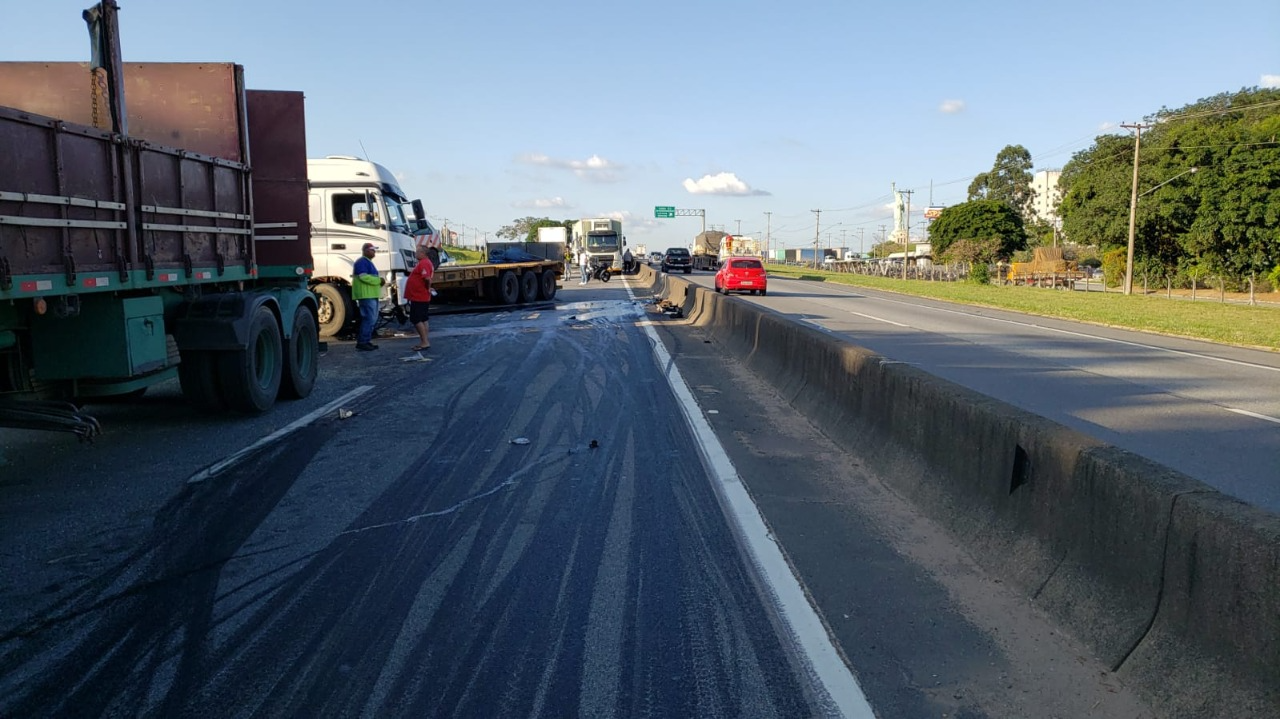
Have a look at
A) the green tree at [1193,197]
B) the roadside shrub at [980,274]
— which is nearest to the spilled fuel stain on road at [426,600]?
the green tree at [1193,197]

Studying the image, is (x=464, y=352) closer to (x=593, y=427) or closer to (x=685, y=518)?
(x=593, y=427)

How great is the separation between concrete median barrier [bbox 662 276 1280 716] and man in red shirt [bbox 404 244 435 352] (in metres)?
10.8

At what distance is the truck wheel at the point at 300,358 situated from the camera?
10969 millimetres

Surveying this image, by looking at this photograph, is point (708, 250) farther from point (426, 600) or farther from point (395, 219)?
point (426, 600)

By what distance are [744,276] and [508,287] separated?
11.1m

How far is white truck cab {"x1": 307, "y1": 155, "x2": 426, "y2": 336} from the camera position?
59.5 feet

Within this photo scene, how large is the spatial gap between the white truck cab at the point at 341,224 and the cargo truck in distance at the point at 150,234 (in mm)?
5947

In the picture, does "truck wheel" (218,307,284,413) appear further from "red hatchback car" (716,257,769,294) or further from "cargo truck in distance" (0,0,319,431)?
"red hatchback car" (716,257,769,294)

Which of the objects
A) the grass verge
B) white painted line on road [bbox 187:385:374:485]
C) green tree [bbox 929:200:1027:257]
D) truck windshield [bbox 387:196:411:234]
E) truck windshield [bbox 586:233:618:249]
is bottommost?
white painted line on road [bbox 187:385:374:485]

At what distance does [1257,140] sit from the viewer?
4481cm

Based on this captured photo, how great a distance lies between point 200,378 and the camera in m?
9.48

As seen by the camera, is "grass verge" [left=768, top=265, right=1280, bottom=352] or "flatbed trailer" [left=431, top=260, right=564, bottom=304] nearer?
"grass verge" [left=768, top=265, right=1280, bottom=352]

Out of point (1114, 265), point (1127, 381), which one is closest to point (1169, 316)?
point (1127, 381)

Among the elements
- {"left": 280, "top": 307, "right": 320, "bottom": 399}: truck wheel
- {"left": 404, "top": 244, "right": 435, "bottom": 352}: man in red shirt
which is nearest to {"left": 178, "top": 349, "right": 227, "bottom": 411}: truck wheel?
{"left": 280, "top": 307, "right": 320, "bottom": 399}: truck wheel
